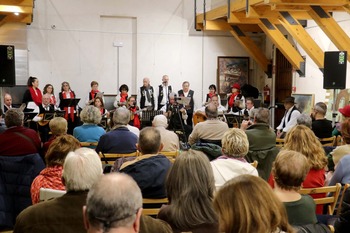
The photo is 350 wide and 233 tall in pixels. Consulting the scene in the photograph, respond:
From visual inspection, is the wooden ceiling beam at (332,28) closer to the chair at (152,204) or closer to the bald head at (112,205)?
the chair at (152,204)

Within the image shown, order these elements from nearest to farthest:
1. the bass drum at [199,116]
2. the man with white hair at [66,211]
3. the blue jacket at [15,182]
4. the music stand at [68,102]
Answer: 1. the man with white hair at [66,211]
2. the blue jacket at [15,182]
3. the music stand at [68,102]
4. the bass drum at [199,116]

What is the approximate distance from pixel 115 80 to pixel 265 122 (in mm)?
8025

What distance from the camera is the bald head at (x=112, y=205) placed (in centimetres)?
144

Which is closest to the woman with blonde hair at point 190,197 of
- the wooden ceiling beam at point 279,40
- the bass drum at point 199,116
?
the bass drum at point 199,116

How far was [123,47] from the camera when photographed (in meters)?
12.4

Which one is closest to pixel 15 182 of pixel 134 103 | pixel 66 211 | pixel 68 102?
pixel 66 211

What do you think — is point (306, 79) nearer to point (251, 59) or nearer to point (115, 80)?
point (251, 59)

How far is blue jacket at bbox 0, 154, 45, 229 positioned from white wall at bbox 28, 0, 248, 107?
8225 millimetres

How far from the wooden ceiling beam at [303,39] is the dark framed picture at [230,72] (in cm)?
371

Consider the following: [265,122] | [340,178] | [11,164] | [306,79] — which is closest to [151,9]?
[306,79]

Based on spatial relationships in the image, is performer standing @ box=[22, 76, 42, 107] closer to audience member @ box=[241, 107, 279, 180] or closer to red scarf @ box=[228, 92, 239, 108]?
red scarf @ box=[228, 92, 239, 108]

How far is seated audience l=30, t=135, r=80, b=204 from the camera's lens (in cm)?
295

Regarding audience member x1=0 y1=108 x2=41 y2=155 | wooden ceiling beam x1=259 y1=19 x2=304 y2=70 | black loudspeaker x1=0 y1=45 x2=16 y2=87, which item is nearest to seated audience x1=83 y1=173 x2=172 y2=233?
audience member x1=0 y1=108 x2=41 y2=155

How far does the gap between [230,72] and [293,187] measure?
11.0 m
